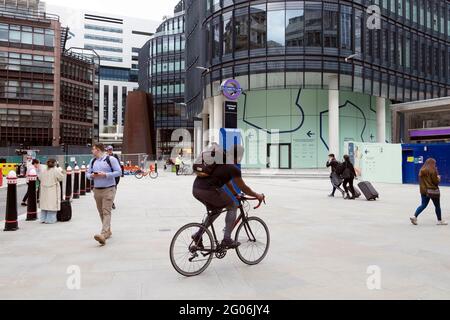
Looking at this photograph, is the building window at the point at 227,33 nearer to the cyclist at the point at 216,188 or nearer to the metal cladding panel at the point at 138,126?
the metal cladding panel at the point at 138,126

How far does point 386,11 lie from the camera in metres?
42.3

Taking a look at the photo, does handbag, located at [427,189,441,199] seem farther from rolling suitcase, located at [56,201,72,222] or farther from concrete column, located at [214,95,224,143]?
concrete column, located at [214,95,224,143]

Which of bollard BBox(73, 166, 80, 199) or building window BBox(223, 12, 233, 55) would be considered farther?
building window BBox(223, 12, 233, 55)

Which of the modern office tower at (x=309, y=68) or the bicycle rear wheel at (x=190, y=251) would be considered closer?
the bicycle rear wheel at (x=190, y=251)

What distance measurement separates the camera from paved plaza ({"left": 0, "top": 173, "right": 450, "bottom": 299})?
4.68 m

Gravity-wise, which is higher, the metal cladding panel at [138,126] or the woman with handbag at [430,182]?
the metal cladding panel at [138,126]

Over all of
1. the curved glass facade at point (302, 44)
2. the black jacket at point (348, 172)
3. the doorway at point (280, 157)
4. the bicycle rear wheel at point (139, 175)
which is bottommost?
the bicycle rear wheel at point (139, 175)

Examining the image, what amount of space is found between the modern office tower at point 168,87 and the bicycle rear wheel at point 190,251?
7661 cm

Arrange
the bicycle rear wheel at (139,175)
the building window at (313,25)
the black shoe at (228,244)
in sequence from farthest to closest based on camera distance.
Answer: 1. the building window at (313,25)
2. the bicycle rear wheel at (139,175)
3. the black shoe at (228,244)

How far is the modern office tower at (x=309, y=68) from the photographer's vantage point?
37750 millimetres

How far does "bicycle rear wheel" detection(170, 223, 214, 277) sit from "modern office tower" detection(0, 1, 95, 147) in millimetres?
56945

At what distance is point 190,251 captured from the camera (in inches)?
209

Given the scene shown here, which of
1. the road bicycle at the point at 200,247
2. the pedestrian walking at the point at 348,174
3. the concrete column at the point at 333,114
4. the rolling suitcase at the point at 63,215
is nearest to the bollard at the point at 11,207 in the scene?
the rolling suitcase at the point at 63,215

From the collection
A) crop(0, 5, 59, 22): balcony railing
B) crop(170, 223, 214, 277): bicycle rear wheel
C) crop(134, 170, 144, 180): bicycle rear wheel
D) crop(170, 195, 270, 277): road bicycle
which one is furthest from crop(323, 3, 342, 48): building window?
crop(0, 5, 59, 22): balcony railing
